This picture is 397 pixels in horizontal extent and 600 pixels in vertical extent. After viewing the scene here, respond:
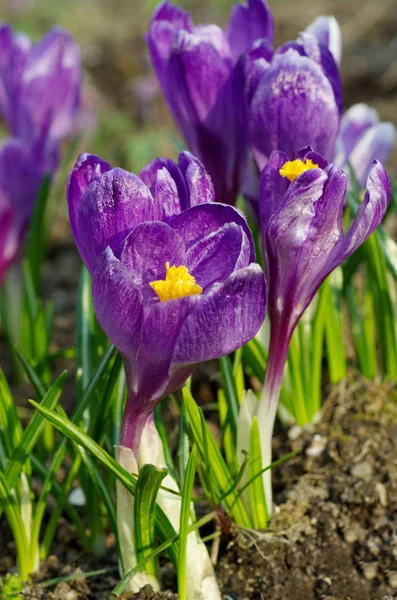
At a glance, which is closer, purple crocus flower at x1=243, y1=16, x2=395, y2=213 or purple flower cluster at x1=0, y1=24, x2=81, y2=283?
purple crocus flower at x1=243, y1=16, x2=395, y2=213

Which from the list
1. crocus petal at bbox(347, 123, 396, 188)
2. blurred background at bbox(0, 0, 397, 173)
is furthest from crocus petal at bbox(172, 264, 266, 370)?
blurred background at bbox(0, 0, 397, 173)

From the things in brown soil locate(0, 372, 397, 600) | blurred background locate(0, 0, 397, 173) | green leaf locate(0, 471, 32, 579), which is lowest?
brown soil locate(0, 372, 397, 600)

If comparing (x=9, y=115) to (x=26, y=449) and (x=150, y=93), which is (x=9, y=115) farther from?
(x=150, y=93)

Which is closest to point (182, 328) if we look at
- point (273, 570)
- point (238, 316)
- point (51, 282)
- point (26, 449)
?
point (238, 316)

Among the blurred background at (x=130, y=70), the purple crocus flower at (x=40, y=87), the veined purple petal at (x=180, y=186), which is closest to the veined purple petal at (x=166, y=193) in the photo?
the veined purple petal at (x=180, y=186)

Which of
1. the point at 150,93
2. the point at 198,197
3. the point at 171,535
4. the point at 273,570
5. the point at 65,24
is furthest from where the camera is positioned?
the point at 65,24

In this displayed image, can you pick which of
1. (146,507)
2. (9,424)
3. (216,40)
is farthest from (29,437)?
(216,40)

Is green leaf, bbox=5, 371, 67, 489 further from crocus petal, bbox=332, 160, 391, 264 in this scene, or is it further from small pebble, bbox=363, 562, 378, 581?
small pebble, bbox=363, 562, 378, 581

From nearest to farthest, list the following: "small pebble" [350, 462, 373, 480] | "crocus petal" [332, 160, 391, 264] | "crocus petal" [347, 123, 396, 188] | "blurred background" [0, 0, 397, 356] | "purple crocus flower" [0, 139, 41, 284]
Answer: "crocus petal" [332, 160, 391, 264]
"small pebble" [350, 462, 373, 480]
"crocus petal" [347, 123, 396, 188]
"purple crocus flower" [0, 139, 41, 284]
"blurred background" [0, 0, 397, 356]
